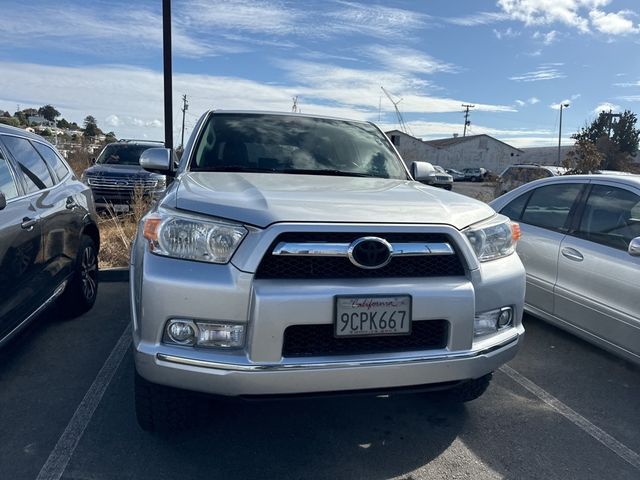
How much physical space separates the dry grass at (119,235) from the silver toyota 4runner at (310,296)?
409 cm

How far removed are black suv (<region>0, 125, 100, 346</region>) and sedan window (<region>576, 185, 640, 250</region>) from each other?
13.1 ft

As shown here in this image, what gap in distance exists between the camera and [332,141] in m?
4.00

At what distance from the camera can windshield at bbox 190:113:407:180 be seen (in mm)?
3621

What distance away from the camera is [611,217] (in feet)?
12.7

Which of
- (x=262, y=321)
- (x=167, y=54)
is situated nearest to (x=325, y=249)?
(x=262, y=321)

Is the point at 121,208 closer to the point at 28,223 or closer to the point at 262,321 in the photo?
the point at 28,223

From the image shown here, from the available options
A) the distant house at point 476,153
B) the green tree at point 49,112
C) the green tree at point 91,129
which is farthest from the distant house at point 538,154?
the green tree at point 49,112

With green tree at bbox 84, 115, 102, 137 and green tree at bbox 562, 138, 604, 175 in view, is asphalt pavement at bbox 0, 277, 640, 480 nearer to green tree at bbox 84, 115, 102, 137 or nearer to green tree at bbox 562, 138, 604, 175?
green tree at bbox 562, 138, 604, 175

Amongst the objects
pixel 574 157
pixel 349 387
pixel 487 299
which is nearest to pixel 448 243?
pixel 487 299

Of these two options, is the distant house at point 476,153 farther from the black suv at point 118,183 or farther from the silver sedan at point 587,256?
the silver sedan at point 587,256

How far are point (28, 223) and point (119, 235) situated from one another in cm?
382

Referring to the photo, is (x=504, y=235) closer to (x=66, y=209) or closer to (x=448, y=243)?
(x=448, y=243)

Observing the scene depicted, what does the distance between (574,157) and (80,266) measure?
11.3 meters

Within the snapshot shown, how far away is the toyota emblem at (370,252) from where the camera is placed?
2.30 meters
